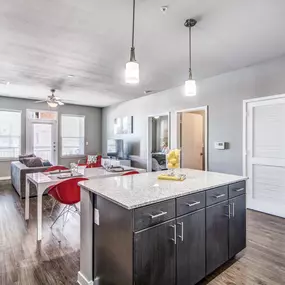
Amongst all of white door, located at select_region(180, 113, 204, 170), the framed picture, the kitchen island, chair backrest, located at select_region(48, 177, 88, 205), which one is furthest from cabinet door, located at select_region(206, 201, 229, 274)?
the framed picture

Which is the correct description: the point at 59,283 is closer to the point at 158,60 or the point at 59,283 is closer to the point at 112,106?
the point at 158,60

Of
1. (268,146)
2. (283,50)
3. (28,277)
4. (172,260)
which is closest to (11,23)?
(28,277)

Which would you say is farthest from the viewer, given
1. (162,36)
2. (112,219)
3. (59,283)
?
(162,36)

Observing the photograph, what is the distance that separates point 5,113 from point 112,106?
3589mm

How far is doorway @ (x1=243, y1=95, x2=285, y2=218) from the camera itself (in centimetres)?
371

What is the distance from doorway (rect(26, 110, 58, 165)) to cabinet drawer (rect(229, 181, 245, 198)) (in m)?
7.09

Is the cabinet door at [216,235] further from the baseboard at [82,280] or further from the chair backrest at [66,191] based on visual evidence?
the chair backrest at [66,191]

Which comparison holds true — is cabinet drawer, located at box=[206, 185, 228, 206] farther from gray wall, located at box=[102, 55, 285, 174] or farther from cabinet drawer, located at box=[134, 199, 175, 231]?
gray wall, located at box=[102, 55, 285, 174]

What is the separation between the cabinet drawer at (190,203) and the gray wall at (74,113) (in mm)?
7105

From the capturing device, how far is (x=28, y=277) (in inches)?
80.7

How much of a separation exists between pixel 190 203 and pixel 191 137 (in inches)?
176

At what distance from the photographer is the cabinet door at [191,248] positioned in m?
1.71

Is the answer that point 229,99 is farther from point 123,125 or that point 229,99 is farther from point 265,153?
point 123,125

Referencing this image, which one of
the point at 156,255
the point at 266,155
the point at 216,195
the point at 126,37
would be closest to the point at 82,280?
the point at 156,255
